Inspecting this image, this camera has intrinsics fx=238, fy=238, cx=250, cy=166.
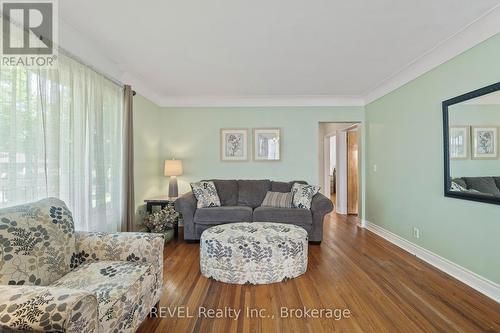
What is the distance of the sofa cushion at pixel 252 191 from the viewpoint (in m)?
4.18

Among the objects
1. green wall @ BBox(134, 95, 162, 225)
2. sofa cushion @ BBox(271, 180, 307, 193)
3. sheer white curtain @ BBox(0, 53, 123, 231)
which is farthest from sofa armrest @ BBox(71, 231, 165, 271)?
sofa cushion @ BBox(271, 180, 307, 193)

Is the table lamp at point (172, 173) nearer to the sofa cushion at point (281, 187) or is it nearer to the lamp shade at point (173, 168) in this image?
the lamp shade at point (173, 168)

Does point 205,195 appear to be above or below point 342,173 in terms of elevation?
below

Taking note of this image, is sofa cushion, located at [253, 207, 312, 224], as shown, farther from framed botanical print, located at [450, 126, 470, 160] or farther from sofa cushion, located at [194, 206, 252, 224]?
framed botanical print, located at [450, 126, 470, 160]

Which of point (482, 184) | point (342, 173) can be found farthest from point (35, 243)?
point (342, 173)

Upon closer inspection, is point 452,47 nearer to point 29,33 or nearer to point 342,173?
point 342,173

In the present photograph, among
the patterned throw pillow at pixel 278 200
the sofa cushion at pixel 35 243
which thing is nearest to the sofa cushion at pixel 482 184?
the patterned throw pillow at pixel 278 200

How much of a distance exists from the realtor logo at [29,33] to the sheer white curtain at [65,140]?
9 cm

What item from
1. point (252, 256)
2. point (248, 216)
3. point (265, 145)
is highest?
point (265, 145)

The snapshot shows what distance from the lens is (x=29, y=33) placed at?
1.97 meters

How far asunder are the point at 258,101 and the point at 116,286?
3.92 metres

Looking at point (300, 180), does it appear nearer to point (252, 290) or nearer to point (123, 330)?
point (252, 290)

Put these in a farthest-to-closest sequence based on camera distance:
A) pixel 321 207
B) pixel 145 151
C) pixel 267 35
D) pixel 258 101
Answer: pixel 258 101 → pixel 145 151 → pixel 321 207 → pixel 267 35

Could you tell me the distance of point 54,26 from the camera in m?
2.18
